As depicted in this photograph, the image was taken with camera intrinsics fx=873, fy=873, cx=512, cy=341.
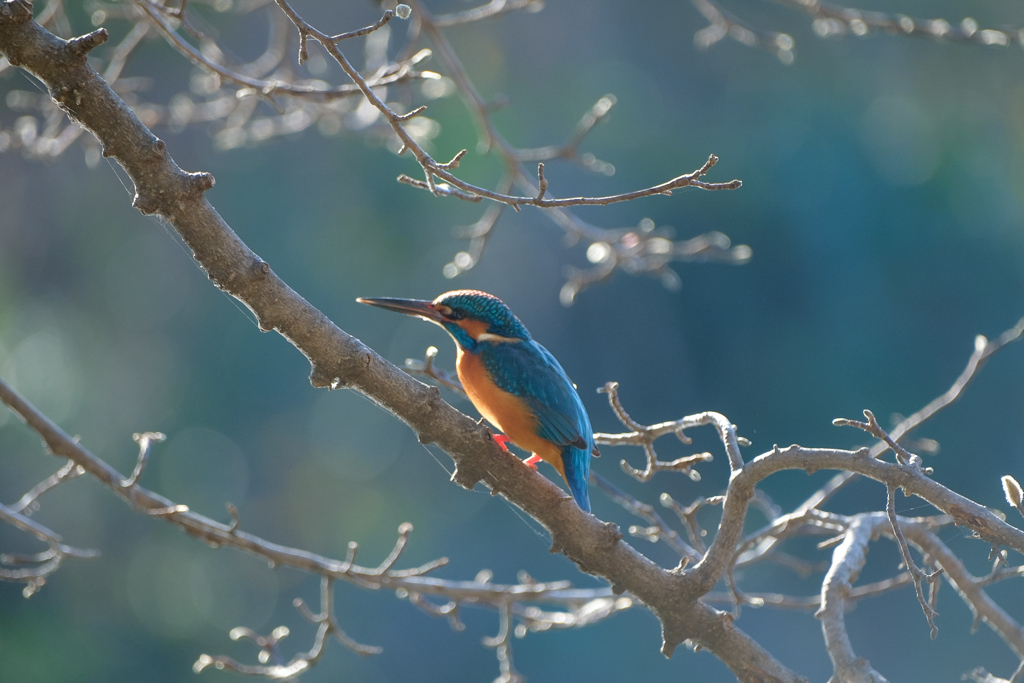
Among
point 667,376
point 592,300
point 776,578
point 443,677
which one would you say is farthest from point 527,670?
point 592,300

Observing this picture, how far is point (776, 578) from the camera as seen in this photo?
22.9 ft

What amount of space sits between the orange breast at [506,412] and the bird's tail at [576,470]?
2 cm

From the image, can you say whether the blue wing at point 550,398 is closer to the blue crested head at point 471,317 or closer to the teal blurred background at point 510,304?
the blue crested head at point 471,317

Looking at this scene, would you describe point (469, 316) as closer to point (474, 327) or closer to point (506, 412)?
point (474, 327)

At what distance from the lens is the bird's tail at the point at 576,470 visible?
195cm

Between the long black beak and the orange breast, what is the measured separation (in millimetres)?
162

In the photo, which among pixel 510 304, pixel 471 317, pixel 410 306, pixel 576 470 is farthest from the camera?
pixel 510 304

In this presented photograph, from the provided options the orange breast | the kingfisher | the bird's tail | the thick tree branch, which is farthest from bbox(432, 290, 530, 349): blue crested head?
the thick tree branch

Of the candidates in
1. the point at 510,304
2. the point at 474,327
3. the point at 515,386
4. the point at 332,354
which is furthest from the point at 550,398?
the point at 510,304

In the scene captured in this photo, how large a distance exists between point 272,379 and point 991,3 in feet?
22.9

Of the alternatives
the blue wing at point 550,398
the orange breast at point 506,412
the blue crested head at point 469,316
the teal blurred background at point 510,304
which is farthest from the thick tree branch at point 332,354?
the teal blurred background at point 510,304

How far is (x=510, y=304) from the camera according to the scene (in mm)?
7262

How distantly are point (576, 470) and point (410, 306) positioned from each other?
0.55 m

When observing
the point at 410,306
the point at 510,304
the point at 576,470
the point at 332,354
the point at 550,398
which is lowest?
the point at 510,304
